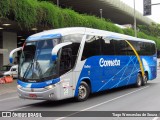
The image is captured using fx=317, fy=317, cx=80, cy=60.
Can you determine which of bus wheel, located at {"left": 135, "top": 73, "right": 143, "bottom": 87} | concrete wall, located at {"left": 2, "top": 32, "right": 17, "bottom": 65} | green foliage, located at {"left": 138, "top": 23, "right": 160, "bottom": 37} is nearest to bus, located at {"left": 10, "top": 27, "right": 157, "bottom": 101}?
bus wheel, located at {"left": 135, "top": 73, "right": 143, "bottom": 87}

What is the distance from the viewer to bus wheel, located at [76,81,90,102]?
13.4m

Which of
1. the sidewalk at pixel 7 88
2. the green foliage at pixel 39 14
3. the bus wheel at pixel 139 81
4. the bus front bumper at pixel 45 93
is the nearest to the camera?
the bus front bumper at pixel 45 93

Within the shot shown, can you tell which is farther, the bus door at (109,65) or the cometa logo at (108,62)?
the bus door at (109,65)

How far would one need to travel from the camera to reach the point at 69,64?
12.8 meters

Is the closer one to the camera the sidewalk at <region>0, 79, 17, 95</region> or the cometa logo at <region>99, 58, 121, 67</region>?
the cometa logo at <region>99, 58, 121, 67</region>

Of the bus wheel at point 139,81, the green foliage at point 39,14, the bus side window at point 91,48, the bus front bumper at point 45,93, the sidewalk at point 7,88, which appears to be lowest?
the sidewalk at point 7,88

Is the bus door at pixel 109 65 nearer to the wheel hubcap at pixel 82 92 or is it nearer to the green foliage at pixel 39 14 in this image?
the wheel hubcap at pixel 82 92

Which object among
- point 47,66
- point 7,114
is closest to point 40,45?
point 47,66

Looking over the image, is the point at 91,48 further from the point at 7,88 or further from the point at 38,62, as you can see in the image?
the point at 7,88

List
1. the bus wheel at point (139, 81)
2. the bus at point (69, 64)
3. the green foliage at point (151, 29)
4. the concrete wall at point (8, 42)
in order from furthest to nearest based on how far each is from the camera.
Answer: the green foliage at point (151, 29) → the concrete wall at point (8, 42) → the bus wheel at point (139, 81) → the bus at point (69, 64)

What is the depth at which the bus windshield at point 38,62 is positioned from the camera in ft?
39.8

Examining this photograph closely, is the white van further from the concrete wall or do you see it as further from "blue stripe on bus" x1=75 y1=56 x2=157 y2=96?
"blue stripe on bus" x1=75 y1=56 x2=157 y2=96

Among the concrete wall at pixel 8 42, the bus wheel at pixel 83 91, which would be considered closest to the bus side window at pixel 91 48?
the bus wheel at pixel 83 91

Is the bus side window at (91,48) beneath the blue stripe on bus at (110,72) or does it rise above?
above
